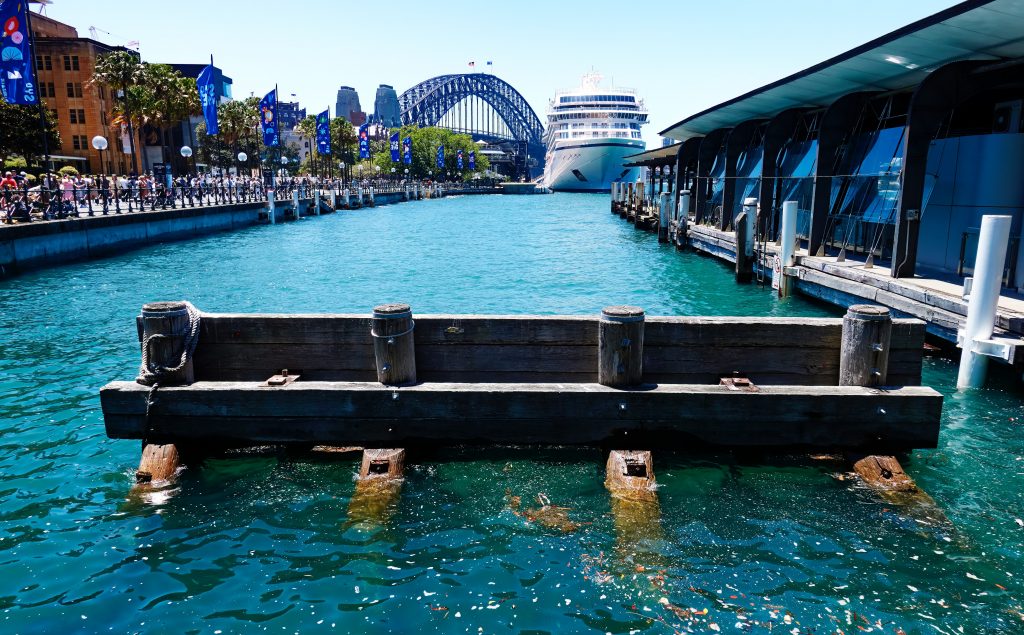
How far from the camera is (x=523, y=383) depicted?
26.8ft

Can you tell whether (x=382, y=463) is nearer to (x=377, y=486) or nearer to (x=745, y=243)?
(x=377, y=486)

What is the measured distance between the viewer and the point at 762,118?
29.2 meters

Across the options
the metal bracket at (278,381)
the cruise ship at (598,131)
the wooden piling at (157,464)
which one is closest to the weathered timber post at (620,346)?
the metal bracket at (278,381)

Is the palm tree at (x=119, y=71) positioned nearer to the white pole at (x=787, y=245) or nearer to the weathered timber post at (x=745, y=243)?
the weathered timber post at (x=745, y=243)

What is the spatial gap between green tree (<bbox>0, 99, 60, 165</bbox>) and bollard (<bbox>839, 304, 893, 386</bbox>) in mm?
64433

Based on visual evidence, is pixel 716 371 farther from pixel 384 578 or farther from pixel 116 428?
pixel 116 428

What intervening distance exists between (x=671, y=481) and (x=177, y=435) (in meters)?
5.58

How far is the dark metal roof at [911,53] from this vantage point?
12.0m

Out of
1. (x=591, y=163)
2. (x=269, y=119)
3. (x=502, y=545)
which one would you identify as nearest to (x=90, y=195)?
(x=269, y=119)

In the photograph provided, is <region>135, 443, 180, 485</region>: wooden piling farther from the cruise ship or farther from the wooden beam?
the cruise ship

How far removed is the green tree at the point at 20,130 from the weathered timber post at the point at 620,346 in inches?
2472

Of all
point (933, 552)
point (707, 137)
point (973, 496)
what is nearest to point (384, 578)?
point (933, 552)

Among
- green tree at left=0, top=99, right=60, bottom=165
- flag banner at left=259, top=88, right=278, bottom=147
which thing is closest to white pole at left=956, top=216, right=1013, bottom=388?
flag banner at left=259, top=88, right=278, bottom=147

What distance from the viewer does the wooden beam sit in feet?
24.8
